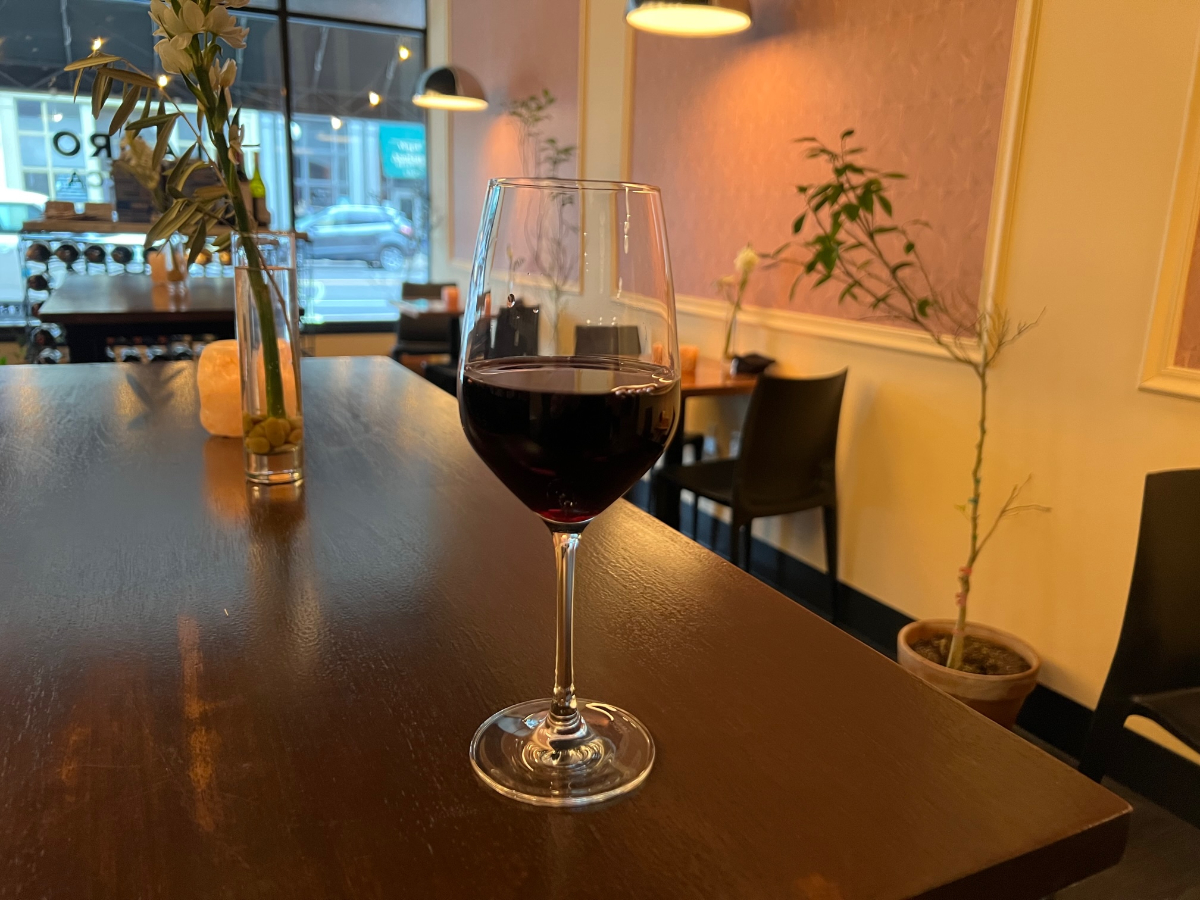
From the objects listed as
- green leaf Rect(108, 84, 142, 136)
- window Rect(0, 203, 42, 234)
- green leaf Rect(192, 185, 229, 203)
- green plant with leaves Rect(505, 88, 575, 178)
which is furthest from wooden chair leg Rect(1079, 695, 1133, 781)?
window Rect(0, 203, 42, 234)

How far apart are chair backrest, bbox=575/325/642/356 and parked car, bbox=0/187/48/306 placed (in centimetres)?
726

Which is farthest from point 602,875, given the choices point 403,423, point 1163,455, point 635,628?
point 1163,455

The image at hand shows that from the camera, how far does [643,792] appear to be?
0.45m

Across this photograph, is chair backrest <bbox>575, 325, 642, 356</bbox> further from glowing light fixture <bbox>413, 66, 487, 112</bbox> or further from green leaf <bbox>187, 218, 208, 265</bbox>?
glowing light fixture <bbox>413, 66, 487, 112</bbox>

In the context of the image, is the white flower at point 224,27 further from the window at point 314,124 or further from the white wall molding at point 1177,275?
the window at point 314,124

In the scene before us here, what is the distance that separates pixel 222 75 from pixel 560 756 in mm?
719

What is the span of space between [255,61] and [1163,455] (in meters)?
6.82

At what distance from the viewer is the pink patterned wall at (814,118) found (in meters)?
2.47

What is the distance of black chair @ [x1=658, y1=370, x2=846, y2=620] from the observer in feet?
8.91

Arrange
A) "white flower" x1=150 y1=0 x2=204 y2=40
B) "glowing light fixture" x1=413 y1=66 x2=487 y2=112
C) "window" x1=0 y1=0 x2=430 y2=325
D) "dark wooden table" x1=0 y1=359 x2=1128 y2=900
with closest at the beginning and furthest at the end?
1. "dark wooden table" x1=0 y1=359 x2=1128 y2=900
2. "white flower" x1=150 y1=0 x2=204 y2=40
3. "glowing light fixture" x1=413 y1=66 x2=487 y2=112
4. "window" x1=0 y1=0 x2=430 y2=325

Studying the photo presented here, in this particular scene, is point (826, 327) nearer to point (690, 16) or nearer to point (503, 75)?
point (690, 16)

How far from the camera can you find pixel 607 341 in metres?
0.50

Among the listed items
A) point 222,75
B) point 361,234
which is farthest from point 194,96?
point 361,234

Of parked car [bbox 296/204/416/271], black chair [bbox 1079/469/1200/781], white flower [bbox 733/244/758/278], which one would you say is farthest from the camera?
parked car [bbox 296/204/416/271]
